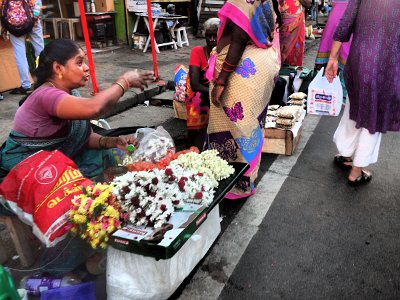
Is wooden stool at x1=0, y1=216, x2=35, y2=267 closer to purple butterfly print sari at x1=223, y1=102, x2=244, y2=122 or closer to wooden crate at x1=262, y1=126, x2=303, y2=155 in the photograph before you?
purple butterfly print sari at x1=223, y1=102, x2=244, y2=122

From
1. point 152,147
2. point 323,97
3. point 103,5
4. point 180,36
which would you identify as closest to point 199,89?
point 152,147

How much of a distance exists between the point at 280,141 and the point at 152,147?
1.77 meters

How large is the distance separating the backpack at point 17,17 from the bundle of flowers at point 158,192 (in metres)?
4.00

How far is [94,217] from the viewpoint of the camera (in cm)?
183

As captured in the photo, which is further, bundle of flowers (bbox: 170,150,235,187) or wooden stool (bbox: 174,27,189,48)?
wooden stool (bbox: 174,27,189,48)

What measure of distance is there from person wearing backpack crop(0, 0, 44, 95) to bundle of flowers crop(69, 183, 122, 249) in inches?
162

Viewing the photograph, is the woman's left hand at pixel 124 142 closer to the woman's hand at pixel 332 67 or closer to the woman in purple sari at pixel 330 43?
the woman's hand at pixel 332 67

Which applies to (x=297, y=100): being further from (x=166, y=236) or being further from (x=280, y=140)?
(x=166, y=236)

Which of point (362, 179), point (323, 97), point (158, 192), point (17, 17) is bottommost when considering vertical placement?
point (362, 179)

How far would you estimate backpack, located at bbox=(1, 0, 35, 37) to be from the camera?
195 inches

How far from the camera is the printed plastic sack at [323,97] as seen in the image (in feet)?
16.1

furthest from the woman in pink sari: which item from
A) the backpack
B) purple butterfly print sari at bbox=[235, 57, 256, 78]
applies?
the backpack

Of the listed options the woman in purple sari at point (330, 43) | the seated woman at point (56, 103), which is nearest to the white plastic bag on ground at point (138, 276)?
the seated woman at point (56, 103)

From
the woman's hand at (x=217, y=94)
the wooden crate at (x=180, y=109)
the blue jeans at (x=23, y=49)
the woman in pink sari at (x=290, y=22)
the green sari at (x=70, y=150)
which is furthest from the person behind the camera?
the blue jeans at (x=23, y=49)
